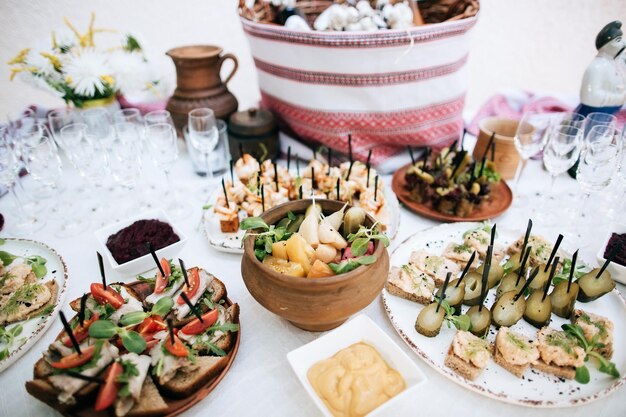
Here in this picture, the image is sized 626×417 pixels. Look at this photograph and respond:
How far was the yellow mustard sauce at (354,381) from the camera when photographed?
80 cm

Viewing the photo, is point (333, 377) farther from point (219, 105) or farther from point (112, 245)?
point (219, 105)

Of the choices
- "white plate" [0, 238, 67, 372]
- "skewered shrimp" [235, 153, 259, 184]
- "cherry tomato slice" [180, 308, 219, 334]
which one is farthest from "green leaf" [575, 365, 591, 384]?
"white plate" [0, 238, 67, 372]

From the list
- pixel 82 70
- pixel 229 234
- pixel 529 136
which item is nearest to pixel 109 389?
pixel 229 234

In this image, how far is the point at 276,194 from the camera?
4.76 ft

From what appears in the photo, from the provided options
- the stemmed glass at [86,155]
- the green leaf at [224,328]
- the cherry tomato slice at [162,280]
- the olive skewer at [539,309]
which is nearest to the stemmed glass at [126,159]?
the stemmed glass at [86,155]

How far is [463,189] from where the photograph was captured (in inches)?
57.9

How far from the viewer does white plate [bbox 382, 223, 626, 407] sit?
867mm

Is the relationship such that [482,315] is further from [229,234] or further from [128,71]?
[128,71]

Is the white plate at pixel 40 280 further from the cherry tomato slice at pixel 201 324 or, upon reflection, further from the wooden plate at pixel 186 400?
the cherry tomato slice at pixel 201 324

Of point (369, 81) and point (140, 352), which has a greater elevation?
point (369, 81)

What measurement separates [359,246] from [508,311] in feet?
1.44

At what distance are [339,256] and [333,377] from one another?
0.29 meters

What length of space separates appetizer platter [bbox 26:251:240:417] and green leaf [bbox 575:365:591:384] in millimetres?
790

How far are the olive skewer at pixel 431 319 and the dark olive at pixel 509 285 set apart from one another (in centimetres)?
21
